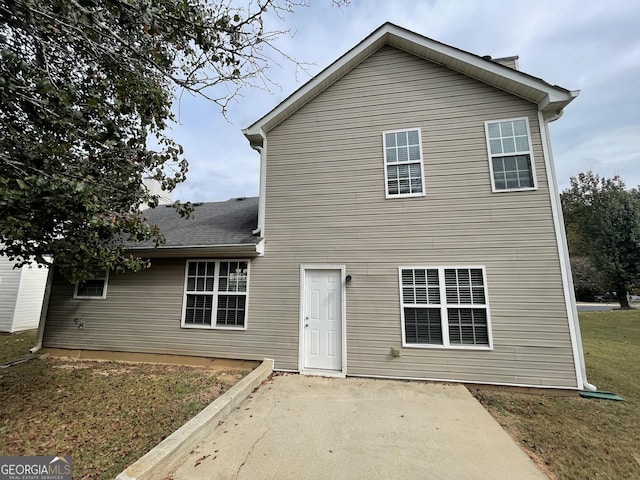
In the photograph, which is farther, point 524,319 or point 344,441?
point 524,319

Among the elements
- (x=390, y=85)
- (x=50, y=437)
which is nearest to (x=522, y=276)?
(x=390, y=85)

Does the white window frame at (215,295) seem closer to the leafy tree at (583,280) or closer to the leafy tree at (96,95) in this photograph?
the leafy tree at (96,95)

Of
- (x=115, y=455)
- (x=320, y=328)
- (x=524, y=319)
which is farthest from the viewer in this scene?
(x=320, y=328)

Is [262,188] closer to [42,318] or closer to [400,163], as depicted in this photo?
[400,163]

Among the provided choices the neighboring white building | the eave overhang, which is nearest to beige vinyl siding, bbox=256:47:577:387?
the eave overhang

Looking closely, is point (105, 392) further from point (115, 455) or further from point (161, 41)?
point (161, 41)

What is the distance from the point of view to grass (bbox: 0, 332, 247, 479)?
330 centimetres

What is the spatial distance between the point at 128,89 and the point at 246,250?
3.58 m

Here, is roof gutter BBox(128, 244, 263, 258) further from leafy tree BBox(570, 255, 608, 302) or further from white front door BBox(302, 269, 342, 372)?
leafy tree BBox(570, 255, 608, 302)

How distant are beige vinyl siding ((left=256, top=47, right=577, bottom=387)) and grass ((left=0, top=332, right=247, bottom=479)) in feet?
7.04

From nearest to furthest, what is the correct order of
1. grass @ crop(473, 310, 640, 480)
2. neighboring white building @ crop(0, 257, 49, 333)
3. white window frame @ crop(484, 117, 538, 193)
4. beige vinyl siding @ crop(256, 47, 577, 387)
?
1. grass @ crop(473, 310, 640, 480)
2. beige vinyl siding @ crop(256, 47, 577, 387)
3. white window frame @ crop(484, 117, 538, 193)
4. neighboring white building @ crop(0, 257, 49, 333)

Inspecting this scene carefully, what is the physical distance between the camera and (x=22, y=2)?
284 centimetres

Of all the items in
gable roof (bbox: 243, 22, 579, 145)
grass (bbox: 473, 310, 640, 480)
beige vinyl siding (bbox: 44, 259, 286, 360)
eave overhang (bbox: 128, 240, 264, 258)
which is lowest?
grass (bbox: 473, 310, 640, 480)

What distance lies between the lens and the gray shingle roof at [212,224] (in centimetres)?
679
